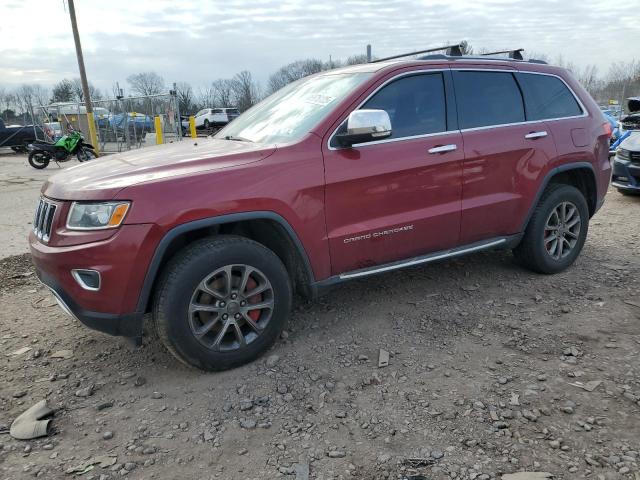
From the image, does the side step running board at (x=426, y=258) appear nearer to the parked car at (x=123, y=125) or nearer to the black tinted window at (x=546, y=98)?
the black tinted window at (x=546, y=98)

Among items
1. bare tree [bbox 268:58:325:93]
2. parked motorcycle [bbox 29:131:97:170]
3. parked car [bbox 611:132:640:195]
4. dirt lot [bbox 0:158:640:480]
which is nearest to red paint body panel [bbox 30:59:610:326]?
dirt lot [bbox 0:158:640:480]

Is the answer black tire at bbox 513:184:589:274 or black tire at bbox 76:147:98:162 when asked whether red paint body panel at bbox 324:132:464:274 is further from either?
black tire at bbox 76:147:98:162

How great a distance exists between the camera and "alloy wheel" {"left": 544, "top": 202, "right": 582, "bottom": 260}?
450 centimetres

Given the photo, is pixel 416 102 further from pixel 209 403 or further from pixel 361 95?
pixel 209 403

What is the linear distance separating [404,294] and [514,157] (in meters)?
1.44

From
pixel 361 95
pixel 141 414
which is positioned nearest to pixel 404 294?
pixel 361 95

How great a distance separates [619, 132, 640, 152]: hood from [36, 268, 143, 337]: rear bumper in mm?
8049

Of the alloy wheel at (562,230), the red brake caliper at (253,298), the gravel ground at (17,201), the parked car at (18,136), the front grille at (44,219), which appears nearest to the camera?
the front grille at (44,219)

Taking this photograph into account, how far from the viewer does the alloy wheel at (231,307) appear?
9.84 ft

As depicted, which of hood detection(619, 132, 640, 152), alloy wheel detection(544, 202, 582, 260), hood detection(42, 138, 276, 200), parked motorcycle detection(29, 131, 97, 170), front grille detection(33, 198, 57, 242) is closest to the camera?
hood detection(42, 138, 276, 200)

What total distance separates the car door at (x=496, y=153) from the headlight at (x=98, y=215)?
2468 millimetres

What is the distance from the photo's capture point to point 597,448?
7.90ft

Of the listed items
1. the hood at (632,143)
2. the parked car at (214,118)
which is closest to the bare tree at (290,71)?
the parked car at (214,118)

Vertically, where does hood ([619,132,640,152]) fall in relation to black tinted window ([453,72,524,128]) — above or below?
below
